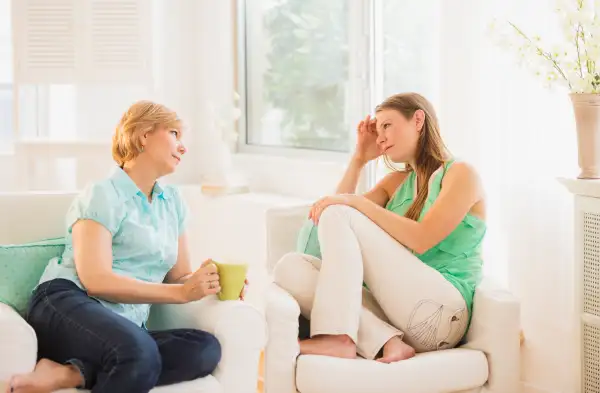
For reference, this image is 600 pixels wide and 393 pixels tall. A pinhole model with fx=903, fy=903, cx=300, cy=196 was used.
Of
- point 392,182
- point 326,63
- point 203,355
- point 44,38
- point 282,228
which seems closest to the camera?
point 203,355

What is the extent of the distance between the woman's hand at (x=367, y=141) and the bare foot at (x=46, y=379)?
1246 mm

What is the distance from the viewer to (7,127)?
542 centimetres

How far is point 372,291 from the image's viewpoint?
2.63m

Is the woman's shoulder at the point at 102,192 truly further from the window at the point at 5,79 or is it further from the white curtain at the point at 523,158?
the window at the point at 5,79

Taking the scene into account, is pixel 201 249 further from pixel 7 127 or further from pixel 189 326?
pixel 189 326

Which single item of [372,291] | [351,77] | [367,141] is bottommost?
[372,291]

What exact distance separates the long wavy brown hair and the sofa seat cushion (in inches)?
18.9

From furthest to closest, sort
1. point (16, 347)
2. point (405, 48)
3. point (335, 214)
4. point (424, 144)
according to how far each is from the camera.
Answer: point (405, 48) → point (424, 144) → point (335, 214) → point (16, 347)

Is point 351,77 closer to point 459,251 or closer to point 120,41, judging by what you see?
point 120,41

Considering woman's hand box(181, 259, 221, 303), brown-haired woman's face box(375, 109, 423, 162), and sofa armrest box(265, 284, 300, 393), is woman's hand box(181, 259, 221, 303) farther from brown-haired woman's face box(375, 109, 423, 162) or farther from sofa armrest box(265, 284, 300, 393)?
brown-haired woman's face box(375, 109, 423, 162)

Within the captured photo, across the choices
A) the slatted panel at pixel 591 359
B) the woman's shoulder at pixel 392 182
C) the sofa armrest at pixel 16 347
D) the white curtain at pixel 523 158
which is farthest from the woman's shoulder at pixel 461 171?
the sofa armrest at pixel 16 347

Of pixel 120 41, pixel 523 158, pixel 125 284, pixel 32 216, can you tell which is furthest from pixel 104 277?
pixel 120 41

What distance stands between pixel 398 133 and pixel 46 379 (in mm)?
1276

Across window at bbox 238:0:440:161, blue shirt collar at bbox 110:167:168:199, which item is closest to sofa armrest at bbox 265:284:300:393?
blue shirt collar at bbox 110:167:168:199
